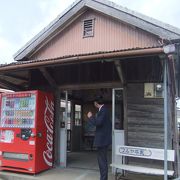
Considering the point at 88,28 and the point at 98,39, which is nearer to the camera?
the point at 98,39

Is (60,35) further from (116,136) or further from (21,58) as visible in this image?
(116,136)

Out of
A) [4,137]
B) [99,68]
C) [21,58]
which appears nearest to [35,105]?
[4,137]

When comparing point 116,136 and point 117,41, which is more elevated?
point 117,41

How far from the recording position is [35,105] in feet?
21.6

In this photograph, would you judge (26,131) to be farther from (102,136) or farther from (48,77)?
(102,136)

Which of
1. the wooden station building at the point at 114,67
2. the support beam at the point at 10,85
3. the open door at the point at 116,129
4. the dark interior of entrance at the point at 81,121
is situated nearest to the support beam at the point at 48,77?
the wooden station building at the point at 114,67

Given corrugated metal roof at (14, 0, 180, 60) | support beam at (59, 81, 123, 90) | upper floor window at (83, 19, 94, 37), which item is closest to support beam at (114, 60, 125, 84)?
support beam at (59, 81, 123, 90)

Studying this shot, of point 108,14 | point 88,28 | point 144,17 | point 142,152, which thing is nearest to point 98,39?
point 88,28

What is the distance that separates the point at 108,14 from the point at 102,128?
3.55m

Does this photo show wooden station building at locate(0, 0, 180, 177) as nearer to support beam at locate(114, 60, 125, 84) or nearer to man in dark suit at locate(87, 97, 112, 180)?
support beam at locate(114, 60, 125, 84)

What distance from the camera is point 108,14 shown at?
7930 mm

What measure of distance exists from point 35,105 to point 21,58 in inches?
119

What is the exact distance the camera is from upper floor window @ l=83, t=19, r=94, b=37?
838 cm

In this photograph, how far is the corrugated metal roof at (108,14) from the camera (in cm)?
724
